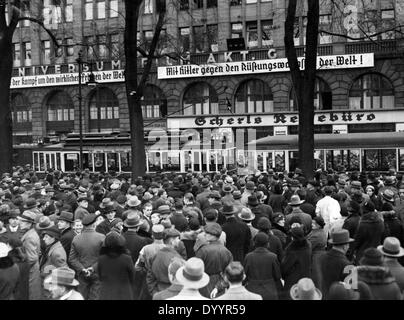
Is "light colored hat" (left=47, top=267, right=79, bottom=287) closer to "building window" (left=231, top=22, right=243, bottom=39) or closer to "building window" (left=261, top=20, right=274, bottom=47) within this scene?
"building window" (left=261, top=20, right=274, bottom=47)

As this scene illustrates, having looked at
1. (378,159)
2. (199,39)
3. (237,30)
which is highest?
(237,30)

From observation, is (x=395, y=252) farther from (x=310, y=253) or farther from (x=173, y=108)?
(x=173, y=108)

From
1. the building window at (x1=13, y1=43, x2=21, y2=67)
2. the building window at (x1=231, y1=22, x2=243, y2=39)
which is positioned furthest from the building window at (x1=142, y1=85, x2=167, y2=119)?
the building window at (x1=13, y1=43, x2=21, y2=67)

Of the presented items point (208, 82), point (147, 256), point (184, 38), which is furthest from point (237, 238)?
point (184, 38)

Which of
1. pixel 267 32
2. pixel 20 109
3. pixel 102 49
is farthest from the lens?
pixel 20 109

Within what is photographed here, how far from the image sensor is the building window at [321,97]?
40.8 m

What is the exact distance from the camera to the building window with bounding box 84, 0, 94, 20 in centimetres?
4866

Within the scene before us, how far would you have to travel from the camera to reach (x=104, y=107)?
Answer: 47969mm

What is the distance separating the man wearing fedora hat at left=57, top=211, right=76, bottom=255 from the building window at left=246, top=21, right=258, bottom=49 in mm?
35132

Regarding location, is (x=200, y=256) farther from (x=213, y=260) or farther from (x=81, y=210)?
(x=81, y=210)

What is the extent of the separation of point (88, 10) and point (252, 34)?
14.7 meters

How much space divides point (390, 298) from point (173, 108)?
129 feet

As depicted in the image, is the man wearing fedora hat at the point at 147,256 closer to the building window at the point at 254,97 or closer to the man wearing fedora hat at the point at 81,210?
the man wearing fedora hat at the point at 81,210

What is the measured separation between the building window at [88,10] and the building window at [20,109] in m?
9.21
